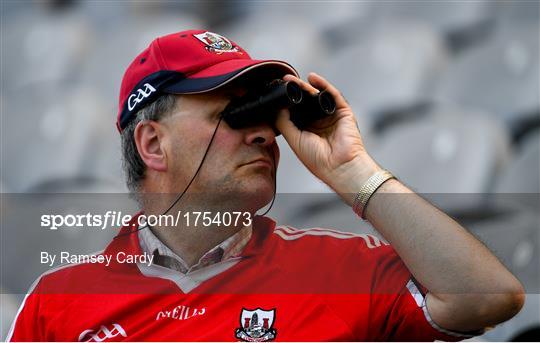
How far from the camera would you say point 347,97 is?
7.07 feet

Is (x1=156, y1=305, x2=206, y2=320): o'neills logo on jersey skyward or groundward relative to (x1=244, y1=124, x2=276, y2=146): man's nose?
groundward

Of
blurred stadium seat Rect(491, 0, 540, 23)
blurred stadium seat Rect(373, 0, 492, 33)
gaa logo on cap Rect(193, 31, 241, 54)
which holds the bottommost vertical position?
blurred stadium seat Rect(373, 0, 492, 33)

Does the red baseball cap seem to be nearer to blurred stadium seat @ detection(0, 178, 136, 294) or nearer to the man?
the man

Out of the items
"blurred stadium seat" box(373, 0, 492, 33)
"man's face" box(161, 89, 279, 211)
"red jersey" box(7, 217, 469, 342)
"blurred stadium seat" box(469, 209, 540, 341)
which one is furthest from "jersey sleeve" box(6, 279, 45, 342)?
"blurred stadium seat" box(373, 0, 492, 33)

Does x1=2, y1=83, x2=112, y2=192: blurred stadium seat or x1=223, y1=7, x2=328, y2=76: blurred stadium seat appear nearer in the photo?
x1=2, y1=83, x2=112, y2=192: blurred stadium seat

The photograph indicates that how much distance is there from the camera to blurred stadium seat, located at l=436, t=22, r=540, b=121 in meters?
2.09

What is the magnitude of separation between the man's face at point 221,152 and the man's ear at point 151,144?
20 mm

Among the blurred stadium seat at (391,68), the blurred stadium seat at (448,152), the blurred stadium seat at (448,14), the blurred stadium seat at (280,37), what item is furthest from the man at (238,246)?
the blurred stadium seat at (448,14)

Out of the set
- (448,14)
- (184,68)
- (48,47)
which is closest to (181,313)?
(184,68)

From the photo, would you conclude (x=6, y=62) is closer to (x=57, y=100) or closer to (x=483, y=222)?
(x=57, y=100)

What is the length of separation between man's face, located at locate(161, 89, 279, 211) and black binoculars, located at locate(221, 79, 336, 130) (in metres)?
0.01

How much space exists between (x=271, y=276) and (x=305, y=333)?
10 centimetres

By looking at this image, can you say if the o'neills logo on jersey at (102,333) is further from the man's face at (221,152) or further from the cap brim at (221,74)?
the cap brim at (221,74)

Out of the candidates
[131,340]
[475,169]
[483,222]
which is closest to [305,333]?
[131,340]
